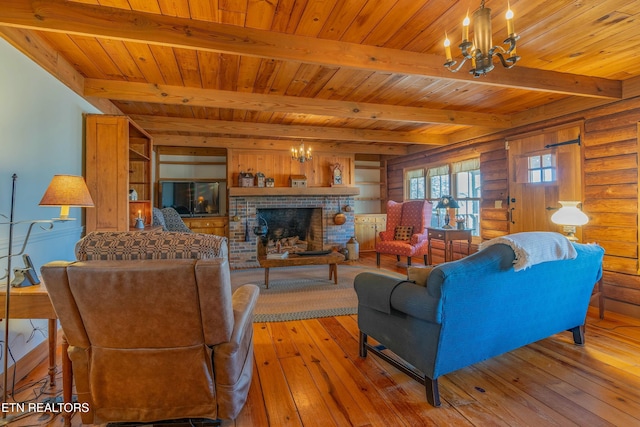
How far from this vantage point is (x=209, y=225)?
5672mm

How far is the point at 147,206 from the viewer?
403 centimetres

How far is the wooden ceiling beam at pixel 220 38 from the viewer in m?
1.81

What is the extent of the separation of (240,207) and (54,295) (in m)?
4.53

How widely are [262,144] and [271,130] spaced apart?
38.7 inches

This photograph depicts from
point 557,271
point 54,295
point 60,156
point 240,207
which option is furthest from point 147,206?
point 557,271

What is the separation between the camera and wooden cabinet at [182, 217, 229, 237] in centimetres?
554

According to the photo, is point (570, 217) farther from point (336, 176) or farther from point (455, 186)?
point (336, 176)

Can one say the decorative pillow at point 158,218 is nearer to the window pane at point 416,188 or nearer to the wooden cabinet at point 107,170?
the wooden cabinet at point 107,170

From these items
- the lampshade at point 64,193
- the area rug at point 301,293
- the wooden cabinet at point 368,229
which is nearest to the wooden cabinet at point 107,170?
the lampshade at point 64,193

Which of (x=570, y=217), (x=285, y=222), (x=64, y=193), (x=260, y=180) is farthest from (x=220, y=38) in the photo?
(x=285, y=222)

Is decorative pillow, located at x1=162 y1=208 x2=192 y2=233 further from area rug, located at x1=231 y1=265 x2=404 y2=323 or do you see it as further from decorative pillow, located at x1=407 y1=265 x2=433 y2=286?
decorative pillow, located at x1=407 y1=265 x2=433 y2=286

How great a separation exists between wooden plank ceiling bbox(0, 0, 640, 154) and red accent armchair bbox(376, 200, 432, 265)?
1.64 meters

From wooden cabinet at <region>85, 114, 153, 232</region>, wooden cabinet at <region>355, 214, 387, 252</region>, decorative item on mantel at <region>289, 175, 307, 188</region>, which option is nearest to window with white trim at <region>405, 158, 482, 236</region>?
wooden cabinet at <region>355, 214, 387, 252</region>

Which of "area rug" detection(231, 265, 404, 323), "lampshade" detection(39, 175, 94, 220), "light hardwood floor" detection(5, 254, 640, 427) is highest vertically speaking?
"lampshade" detection(39, 175, 94, 220)
